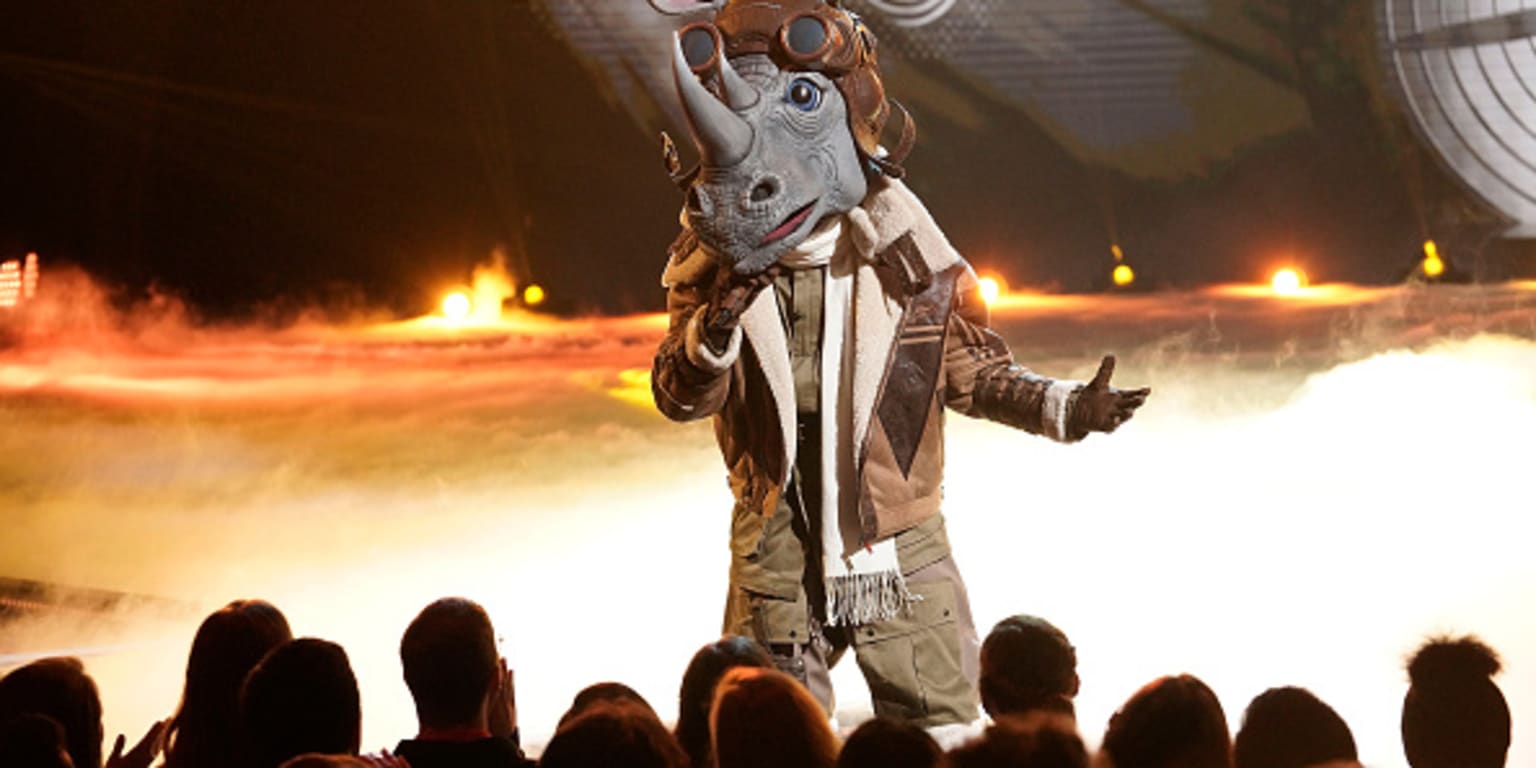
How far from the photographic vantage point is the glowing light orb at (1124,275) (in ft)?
12.9

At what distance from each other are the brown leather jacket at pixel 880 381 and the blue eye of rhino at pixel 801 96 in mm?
165

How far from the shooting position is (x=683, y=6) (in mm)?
2588

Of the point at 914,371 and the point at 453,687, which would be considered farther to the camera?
the point at 914,371

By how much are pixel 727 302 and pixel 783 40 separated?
15.7 inches

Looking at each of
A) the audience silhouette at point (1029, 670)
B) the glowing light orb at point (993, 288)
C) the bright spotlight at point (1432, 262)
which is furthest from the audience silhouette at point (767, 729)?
the bright spotlight at point (1432, 262)

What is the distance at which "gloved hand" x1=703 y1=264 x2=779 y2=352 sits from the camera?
7.72 ft

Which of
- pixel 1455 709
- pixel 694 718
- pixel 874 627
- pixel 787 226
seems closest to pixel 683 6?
pixel 787 226

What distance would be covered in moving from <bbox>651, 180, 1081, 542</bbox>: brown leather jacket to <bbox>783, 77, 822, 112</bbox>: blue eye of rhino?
16 cm

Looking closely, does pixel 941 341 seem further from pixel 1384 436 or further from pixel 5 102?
pixel 5 102

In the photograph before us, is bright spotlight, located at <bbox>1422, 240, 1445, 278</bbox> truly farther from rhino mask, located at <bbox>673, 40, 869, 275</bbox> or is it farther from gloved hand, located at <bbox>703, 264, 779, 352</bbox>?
gloved hand, located at <bbox>703, 264, 779, 352</bbox>

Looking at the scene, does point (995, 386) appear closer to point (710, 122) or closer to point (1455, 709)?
point (710, 122)

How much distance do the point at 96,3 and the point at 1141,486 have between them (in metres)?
2.71

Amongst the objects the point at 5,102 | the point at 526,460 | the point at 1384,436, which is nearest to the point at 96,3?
the point at 5,102

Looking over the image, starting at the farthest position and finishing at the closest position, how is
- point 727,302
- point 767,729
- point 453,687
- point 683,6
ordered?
point 683,6 → point 727,302 → point 453,687 → point 767,729
